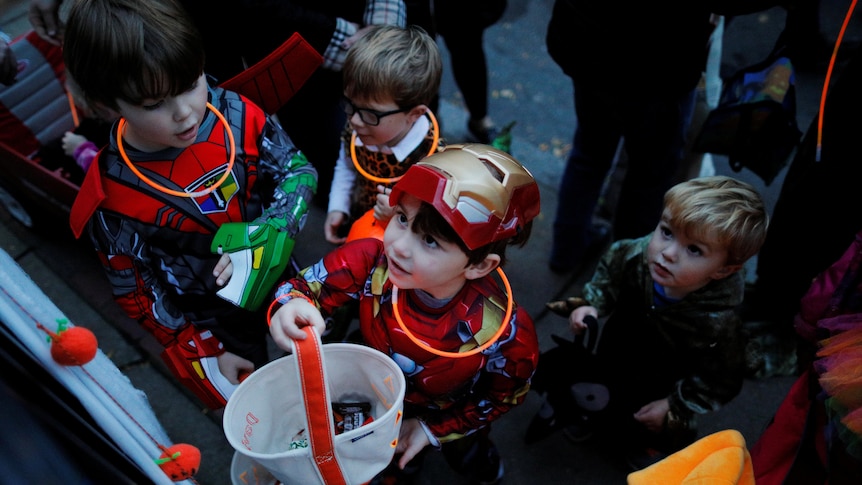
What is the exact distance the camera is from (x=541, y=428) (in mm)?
2674

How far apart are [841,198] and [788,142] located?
0.34 metres

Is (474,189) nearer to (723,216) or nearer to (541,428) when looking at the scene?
(723,216)

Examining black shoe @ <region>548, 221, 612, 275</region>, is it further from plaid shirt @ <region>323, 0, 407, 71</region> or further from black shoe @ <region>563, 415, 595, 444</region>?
plaid shirt @ <region>323, 0, 407, 71</region>

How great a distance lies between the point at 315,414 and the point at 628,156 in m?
2.26

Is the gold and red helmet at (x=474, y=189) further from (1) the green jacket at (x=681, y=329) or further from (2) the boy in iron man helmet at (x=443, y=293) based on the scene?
(1) the green jacket at (x=681, y=329)

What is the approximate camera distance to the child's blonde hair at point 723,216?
1897mm

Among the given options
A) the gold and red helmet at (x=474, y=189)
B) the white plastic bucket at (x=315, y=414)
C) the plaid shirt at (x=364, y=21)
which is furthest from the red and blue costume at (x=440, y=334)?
the plaid shirt at (x=364, y=21)

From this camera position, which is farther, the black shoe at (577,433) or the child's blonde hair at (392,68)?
the black shoe at (577,433)

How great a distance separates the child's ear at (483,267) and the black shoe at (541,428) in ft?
3.95

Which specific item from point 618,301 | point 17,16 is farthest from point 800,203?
point 17,16

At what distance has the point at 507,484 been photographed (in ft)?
8.82

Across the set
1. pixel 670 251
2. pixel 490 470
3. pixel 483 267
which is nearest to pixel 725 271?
pixel 670 251

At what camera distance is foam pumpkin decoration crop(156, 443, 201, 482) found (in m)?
1.33

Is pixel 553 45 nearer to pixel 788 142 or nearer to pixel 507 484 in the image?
Result: pixel 788 142
